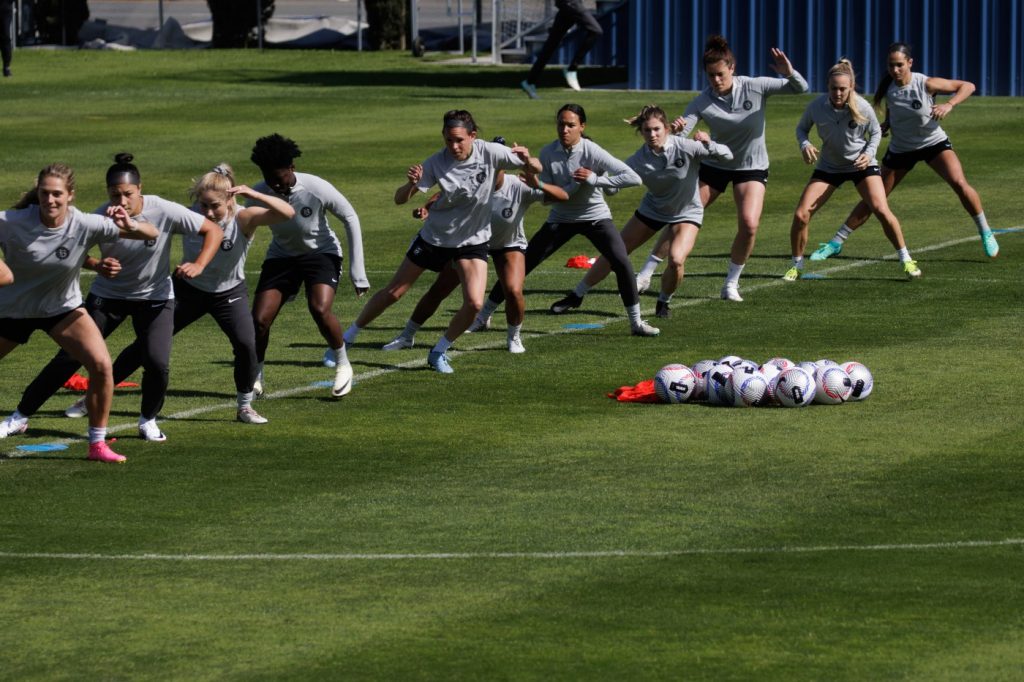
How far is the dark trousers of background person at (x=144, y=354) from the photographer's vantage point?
45.4 ft

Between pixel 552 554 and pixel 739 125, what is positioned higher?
pixel 739 125

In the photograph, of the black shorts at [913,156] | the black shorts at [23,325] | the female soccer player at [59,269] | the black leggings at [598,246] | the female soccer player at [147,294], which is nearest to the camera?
the female soccer player at [59,269]

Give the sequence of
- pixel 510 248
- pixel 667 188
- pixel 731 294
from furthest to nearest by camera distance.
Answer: pixel 731 294, pixel 667 188, pixel 510 248

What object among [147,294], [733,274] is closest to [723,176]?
[733,274]

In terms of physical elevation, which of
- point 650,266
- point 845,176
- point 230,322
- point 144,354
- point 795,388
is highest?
point 845,176

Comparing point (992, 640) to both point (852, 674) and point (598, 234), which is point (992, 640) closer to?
point (852, 674)

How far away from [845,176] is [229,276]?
29.2ft

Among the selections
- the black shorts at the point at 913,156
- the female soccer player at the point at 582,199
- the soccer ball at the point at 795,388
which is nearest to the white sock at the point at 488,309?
the female soccer player at the point at 582,199

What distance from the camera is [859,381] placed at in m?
15.2

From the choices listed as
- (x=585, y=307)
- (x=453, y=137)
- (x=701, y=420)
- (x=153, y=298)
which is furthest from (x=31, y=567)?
(x=585, y=307)

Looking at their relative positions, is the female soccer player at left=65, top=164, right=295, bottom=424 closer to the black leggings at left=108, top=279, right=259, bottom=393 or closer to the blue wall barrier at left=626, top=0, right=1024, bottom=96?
the black leggings at left=108, top=279, right=259, bottom=393

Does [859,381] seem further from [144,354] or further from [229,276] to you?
[144,354]

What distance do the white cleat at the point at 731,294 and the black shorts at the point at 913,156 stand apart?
307 centimetres

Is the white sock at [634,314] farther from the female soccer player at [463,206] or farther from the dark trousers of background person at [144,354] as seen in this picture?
the dark trousers of background person at [144,354]
